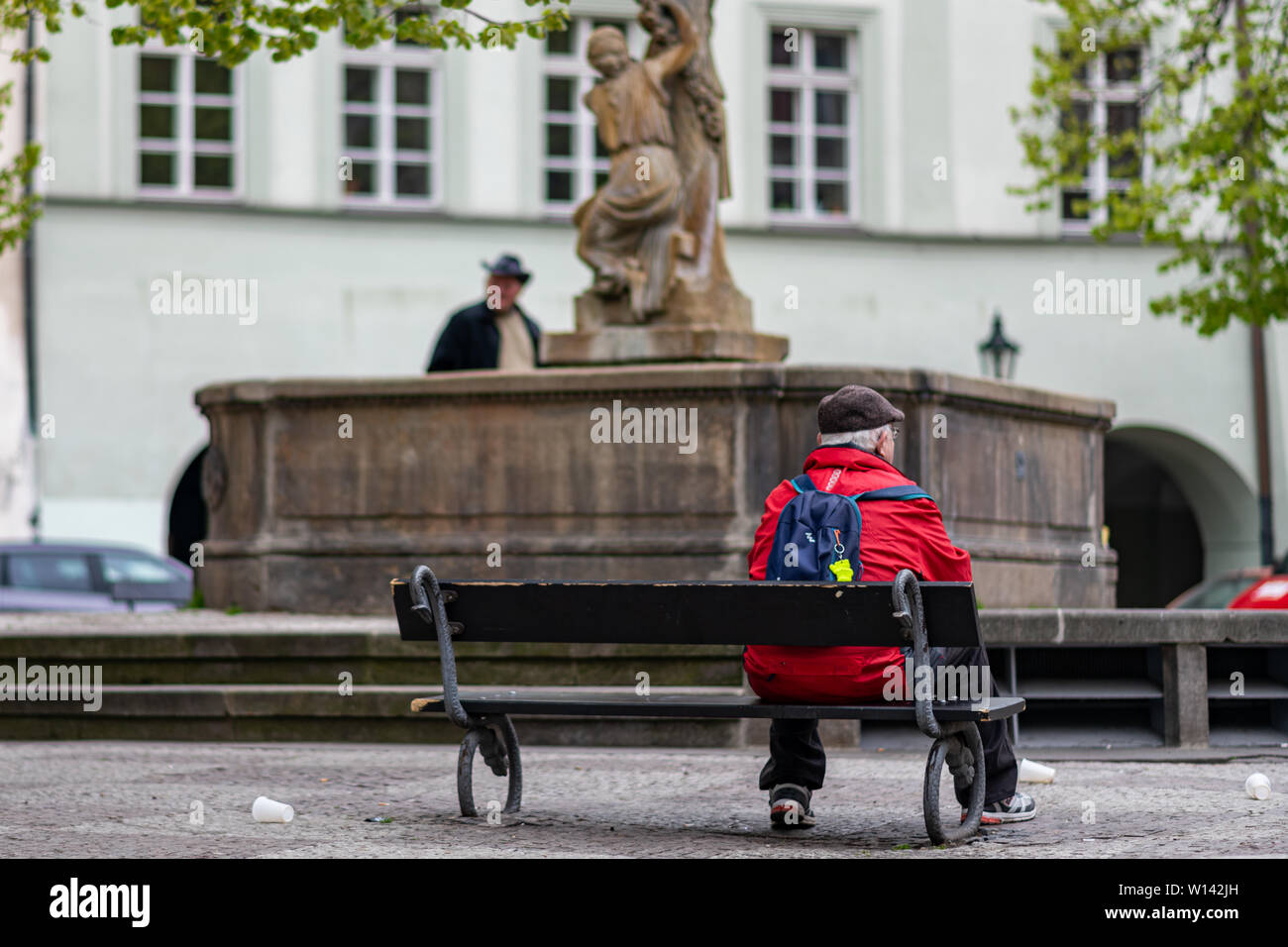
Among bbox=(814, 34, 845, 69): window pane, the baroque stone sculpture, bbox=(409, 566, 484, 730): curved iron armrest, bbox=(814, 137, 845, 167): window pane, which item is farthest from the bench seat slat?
bbox=(814, 34, 845, 69): window pane

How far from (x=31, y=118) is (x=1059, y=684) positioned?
17.7 meters

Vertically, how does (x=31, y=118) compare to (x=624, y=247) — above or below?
above

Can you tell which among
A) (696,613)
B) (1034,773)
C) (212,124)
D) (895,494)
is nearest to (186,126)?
(212,124)

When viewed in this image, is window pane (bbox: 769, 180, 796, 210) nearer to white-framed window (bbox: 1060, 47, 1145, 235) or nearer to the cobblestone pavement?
white-framed window (bbox: 1060, 47, 1145, 235)

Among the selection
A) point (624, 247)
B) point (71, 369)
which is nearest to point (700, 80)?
point (624, 247)

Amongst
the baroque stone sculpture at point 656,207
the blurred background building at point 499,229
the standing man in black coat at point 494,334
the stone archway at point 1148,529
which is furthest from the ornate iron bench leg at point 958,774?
the stone archway at point 1148,529

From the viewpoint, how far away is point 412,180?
25.1m

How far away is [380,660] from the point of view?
377 inches

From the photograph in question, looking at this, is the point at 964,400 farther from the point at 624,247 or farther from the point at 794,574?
the point at 794,574

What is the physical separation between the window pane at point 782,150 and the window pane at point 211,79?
22.0 feet

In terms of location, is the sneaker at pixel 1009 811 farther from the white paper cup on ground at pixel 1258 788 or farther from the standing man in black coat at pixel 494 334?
the standing man in black coat at pixel 494 334

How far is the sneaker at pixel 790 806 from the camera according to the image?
21.1 feet

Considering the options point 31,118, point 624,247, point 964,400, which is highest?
point 31,118
